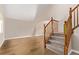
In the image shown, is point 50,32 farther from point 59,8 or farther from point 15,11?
point 15,11

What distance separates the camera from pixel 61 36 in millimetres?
1474

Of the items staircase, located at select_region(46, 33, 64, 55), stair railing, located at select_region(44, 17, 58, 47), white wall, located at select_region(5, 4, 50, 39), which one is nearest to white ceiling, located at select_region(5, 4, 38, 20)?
white wall, located at select_region(5, 4, 50, 39)

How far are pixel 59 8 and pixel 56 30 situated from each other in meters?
0.25

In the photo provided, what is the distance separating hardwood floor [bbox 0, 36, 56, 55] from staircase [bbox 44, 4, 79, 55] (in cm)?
7

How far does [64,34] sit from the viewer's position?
1467 mm

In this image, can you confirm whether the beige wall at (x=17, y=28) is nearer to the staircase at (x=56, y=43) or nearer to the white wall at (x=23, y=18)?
the white wall at (x=23, y=18)

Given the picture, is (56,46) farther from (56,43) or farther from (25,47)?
(25,47)

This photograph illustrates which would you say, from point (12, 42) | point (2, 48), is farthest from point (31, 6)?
point (2, 48)

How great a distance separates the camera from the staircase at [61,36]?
144cm

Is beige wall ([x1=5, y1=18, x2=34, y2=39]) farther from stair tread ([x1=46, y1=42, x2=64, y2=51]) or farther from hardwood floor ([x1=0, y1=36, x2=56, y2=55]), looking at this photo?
stair tread ([x1=46, y1=42, x2=64, y2=51])

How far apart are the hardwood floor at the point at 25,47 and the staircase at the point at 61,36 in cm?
7
